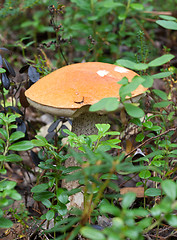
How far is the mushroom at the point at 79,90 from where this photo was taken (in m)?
1.44

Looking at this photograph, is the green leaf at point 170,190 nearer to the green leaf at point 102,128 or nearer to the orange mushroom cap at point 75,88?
the green leaf at point 102,128

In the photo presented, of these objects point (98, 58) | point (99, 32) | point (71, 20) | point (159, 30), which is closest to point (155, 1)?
point (159, 30)

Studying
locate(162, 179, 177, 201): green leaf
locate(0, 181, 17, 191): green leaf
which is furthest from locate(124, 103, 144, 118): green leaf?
locate(0, 181, 17, 191): green leaf

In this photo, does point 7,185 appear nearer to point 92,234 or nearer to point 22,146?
point 22,146

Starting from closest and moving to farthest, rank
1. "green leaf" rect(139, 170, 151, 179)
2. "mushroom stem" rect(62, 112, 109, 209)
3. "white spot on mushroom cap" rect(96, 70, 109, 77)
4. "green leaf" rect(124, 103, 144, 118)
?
"green leaf" rect(124, 103, 144, 118), "green leaf" rect(139, 170, 151, 179), "white spot on mushroom cap" rect(96, 70, 109, 77), "mushroom stem" rect(62, 112, 109, 209)

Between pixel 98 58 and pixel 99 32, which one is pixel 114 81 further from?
pixel 99 32

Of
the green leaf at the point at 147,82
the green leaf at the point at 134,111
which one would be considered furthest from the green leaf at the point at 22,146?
the green leaf at the point at 147,82

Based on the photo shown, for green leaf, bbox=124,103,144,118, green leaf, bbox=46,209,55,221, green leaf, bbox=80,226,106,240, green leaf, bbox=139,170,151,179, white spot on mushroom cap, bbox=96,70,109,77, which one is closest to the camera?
green leaf, bbox=80,226,106,240

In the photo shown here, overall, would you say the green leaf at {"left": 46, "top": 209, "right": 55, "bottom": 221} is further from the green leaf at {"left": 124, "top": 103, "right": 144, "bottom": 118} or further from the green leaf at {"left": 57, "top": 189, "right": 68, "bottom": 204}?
the green leaf at {"left": 124, "top": 103, "right": 144, "bottom": 118}

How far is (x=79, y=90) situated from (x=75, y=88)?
0.10ft

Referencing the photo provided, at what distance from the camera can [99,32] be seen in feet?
10.3

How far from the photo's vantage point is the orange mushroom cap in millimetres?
1434

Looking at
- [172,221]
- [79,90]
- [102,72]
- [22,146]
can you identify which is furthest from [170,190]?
[102,72]

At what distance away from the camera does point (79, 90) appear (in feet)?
4.88
